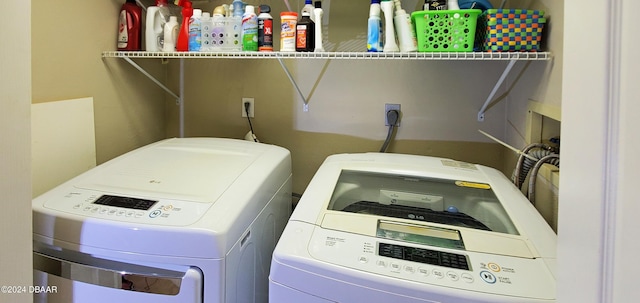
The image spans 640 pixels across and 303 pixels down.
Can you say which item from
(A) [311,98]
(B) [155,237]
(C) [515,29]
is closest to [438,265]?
(B) [155,237]

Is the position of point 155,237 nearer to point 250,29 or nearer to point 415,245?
point 415,245

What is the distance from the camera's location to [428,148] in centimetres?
187

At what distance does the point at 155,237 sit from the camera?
0.99 metres

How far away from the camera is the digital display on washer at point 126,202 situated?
1.09 m

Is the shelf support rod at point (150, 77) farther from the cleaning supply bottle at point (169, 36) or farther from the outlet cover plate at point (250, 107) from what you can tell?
the outlet cover plate at point (250, 107)

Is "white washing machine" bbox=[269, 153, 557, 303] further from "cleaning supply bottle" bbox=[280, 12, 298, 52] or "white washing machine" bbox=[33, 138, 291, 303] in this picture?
"cleaning supply bottle" bbox=[280, 12, 298, 52]

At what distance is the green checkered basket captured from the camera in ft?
4.27

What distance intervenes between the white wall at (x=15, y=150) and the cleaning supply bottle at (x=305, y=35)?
0.84 metres

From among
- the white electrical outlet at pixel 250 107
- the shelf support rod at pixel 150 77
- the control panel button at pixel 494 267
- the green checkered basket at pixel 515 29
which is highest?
the green checkered basket at pixel 515 29

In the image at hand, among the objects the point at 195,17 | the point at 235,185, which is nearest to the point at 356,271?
the point at 235,185

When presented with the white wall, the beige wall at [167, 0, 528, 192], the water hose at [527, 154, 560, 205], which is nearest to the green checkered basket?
the water hose at [527, 154, 560, 205]

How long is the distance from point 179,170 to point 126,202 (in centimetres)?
26

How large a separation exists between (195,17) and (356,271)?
1265mm

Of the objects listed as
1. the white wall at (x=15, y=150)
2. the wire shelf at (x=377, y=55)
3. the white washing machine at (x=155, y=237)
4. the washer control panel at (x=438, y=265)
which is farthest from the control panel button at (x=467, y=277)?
the white wall at (x=15, y=150)
